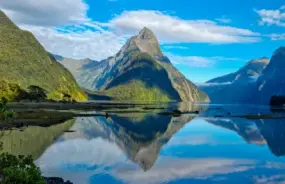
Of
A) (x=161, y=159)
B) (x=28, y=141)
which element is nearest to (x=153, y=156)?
(x=161, y=159)

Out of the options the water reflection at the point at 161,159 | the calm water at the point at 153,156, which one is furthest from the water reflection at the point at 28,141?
the water reflection at the point at 161,159

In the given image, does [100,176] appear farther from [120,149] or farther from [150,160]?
[120,149]

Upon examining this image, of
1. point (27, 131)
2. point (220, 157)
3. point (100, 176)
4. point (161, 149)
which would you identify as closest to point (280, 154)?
point (220, 157)

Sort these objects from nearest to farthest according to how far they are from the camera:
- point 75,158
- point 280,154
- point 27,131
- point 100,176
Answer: point 100,176, point 75,158, point 280,154, point 27,131

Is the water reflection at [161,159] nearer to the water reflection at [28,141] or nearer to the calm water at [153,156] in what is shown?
the calm water at [153,156]

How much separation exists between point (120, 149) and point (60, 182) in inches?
1242

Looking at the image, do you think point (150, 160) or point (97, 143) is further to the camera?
point (97, 143)

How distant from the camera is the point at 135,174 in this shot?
43.1 m

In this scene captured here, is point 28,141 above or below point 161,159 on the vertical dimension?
below

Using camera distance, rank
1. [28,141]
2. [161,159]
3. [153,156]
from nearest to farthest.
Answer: [161,159], [153,156], [28,141]

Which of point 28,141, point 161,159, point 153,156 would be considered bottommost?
point 153,156

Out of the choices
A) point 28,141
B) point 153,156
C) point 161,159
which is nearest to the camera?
point 161,159

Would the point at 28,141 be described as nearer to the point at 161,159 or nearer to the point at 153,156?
the point at 153,156

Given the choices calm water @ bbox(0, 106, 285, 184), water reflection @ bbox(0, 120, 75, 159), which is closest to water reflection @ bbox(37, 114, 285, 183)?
calm water @ bbox(0, 106, 285, 184)
